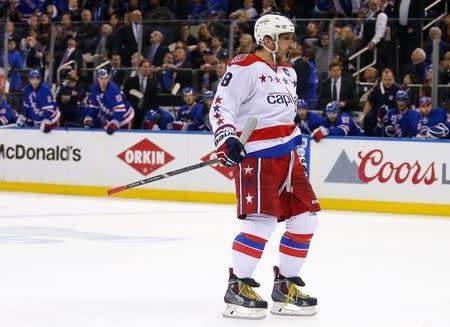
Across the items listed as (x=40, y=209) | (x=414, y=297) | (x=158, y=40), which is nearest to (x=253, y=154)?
(x=414, y=297)

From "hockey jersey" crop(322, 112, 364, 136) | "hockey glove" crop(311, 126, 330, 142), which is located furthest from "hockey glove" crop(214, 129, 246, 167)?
"hockey jersey" crop(322, 112, 364, 136)

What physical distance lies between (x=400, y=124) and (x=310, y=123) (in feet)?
3.31

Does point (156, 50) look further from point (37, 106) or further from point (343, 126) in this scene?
point (343, 126)

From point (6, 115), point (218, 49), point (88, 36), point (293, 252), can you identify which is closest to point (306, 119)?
Answer: point (218, 49)

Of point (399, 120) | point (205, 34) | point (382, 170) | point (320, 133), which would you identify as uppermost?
point (205, 34)

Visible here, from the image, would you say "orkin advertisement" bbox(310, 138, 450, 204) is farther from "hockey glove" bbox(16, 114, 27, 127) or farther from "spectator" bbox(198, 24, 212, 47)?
"hockey glove" bbox(16, 114, 27, 127)

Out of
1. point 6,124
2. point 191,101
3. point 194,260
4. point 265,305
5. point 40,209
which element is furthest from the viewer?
point 6,124

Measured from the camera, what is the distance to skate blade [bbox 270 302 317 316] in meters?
5.54

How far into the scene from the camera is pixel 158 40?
14.2 metres

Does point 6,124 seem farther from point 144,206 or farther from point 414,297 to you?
point 414,297

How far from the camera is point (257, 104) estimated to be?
5562mm

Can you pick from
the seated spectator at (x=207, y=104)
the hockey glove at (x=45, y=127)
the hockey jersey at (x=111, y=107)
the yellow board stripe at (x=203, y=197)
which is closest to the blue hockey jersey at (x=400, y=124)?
the yellow board stripe at (x=203, y=197)

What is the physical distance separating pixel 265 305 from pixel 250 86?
41.7 inches

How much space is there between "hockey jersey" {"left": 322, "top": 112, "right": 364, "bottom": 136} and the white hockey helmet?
21.9ft
